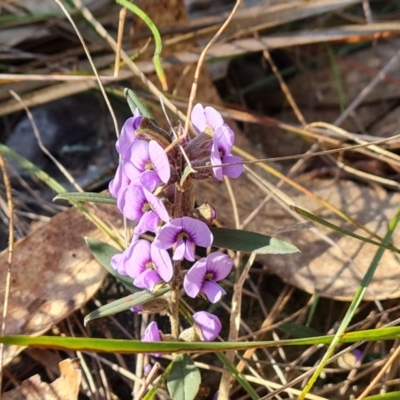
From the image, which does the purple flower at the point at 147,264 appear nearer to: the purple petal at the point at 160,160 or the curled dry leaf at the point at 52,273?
the purple petal at the point at 160,160

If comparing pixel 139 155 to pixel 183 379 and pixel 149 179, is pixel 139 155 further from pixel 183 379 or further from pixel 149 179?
pixel 183 379

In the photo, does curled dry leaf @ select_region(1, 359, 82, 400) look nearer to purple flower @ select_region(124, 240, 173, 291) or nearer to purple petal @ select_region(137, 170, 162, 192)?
purple flower @ select_region(124, 240, 173, 291)

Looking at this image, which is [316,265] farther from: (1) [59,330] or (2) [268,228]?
(1) [59,330]

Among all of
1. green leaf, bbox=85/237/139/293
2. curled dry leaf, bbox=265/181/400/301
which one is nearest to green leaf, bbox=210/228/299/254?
green leaf, bbox=85/237/139/293

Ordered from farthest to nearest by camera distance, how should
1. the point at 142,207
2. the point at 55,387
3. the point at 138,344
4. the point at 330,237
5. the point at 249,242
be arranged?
the point at 330,237, the point at 55,387, the point at 249,242, the point at 142,207, the point at 138,344

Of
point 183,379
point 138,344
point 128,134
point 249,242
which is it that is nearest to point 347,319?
point 249,242

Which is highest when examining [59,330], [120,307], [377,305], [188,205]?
[188,205]

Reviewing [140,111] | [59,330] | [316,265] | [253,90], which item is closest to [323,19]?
[253,90]
